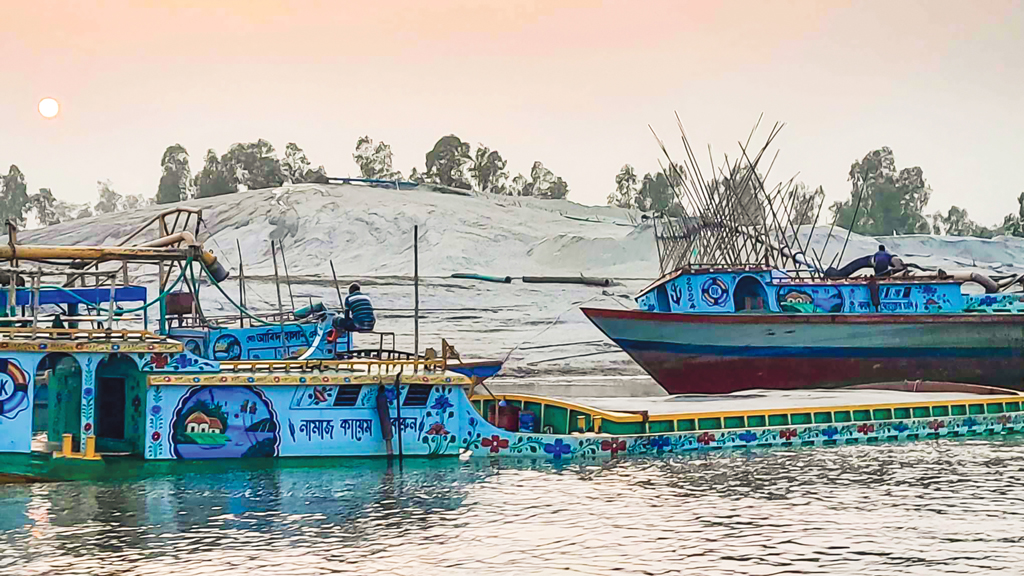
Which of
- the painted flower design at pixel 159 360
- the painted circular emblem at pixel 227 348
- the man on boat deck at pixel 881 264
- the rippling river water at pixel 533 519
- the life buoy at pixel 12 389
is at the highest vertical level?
the man on boat deck at pixel 881 264

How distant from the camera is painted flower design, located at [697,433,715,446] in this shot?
19750 millimetres

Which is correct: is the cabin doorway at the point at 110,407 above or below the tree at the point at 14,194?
below

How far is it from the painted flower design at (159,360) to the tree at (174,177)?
287 feet

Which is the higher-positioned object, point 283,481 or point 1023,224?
point 1023,224

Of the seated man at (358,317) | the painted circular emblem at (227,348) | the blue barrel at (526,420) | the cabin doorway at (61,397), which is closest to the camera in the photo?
the cabin doorway at (61,397)

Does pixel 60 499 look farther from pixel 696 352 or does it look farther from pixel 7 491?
pixel 696 352

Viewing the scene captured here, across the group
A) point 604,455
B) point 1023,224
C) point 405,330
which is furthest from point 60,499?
point 1023,224

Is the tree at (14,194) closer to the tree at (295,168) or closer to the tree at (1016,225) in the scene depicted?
the tree at (295,168)

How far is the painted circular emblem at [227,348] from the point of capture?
24.2m

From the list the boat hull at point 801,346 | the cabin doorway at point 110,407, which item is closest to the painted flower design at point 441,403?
the cabin doorway at point 110,407

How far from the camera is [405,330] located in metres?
41.8

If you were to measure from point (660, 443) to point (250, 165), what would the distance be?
7788 cm

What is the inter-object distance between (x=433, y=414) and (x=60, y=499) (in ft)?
17.7

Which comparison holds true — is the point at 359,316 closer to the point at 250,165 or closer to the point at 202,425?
the point at 202,425
